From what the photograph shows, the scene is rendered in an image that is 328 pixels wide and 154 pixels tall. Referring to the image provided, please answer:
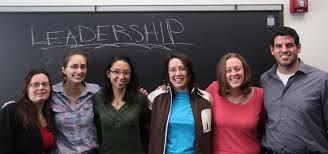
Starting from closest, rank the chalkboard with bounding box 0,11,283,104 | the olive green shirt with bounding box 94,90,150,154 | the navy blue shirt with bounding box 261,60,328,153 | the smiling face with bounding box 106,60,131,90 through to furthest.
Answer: the navy blue shirt with bounding box 261,60,328,153
the olive green shirt with bounding box 94,90,150,154
the smiling face with bounding box 106,60,131,90
the chalkboard with bounding box 0,11,283,104

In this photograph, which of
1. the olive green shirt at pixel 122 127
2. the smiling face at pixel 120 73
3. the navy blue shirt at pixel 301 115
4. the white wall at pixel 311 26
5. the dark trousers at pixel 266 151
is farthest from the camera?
the white wall at pixel 311 26

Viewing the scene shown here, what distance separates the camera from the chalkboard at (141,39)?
2896mm

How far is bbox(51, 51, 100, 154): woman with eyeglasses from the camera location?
243cm

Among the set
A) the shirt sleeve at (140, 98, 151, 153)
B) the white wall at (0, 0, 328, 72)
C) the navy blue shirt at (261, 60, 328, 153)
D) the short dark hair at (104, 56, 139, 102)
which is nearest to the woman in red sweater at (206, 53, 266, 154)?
the navy blue shirt at (261, 60, 328, 153)

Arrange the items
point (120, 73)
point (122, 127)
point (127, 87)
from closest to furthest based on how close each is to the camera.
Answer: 1. point (122, 127)
2. point (120, 73)
3. point (127, 87)

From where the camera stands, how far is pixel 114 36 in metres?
2.94

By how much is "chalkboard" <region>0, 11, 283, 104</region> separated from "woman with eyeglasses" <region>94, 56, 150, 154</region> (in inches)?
15.7

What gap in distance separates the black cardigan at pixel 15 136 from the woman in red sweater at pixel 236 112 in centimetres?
126

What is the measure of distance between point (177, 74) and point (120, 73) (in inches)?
17.2

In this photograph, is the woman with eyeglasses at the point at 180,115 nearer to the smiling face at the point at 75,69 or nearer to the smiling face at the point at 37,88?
the smiling face at the point at 75,69

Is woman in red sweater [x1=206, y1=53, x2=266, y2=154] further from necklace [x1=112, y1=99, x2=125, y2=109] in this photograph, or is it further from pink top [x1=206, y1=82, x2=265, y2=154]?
necklace [x1=112, y1=99, x2=125, y2=109]

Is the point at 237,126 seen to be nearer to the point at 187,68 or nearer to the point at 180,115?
the point at 180,115

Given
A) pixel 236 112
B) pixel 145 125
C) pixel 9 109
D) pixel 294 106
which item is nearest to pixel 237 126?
pixel 236 112

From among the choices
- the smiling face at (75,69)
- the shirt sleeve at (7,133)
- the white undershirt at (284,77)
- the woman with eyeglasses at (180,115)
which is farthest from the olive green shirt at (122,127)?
the white undershirt at (284,77)
